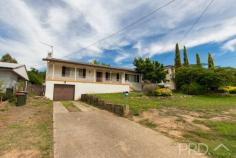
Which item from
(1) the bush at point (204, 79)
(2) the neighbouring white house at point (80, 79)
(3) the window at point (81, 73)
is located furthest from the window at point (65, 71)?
(1) the bush at point (204, 79)

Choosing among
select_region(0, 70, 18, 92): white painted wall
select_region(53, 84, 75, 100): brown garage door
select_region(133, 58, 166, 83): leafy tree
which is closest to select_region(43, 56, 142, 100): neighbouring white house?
select_region(53, 84, 75, 100): brown garage door

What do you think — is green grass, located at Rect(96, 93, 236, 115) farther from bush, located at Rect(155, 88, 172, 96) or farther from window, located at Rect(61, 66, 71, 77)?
window, located at Rect(61, 66, 71, 77)

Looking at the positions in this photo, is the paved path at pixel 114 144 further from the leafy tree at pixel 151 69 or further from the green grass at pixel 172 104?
the leafy tree at pixel 151 69

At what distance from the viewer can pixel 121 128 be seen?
595cm

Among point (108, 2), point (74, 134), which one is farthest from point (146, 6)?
point (74, 134)

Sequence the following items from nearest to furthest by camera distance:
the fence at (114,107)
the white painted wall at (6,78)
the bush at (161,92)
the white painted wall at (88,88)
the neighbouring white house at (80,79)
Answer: the fence at (114,107) < the white painted wall at (6,78) < the bush at (161,92) < the white painted wall at (88,88) < the neighbouring white house at (80,79)

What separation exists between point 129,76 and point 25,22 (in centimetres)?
1830

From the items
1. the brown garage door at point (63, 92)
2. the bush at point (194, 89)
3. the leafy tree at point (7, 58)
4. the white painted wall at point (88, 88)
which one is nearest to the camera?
the white painted wall at point (88, 88)

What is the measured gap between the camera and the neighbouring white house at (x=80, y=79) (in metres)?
18.0

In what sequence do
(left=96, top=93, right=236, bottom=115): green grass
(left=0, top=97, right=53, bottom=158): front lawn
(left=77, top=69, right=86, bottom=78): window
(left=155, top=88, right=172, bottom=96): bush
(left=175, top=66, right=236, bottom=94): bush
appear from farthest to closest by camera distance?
(left=77, top=69, right=86, bottom=78): window
(left=175, top=66, right=236, bottom=94): bush
(left=155, top=88, right=172, bottom=96): bush
(left=96, top=93, right=236, bottom=115): green grass
(left=0, top=97, right=53, bottom=158): front lawn

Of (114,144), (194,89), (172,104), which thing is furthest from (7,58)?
(114,144)

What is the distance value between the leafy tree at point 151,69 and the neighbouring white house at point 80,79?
189 cm

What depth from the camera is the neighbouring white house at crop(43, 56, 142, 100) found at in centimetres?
1795

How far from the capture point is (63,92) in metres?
18.2
